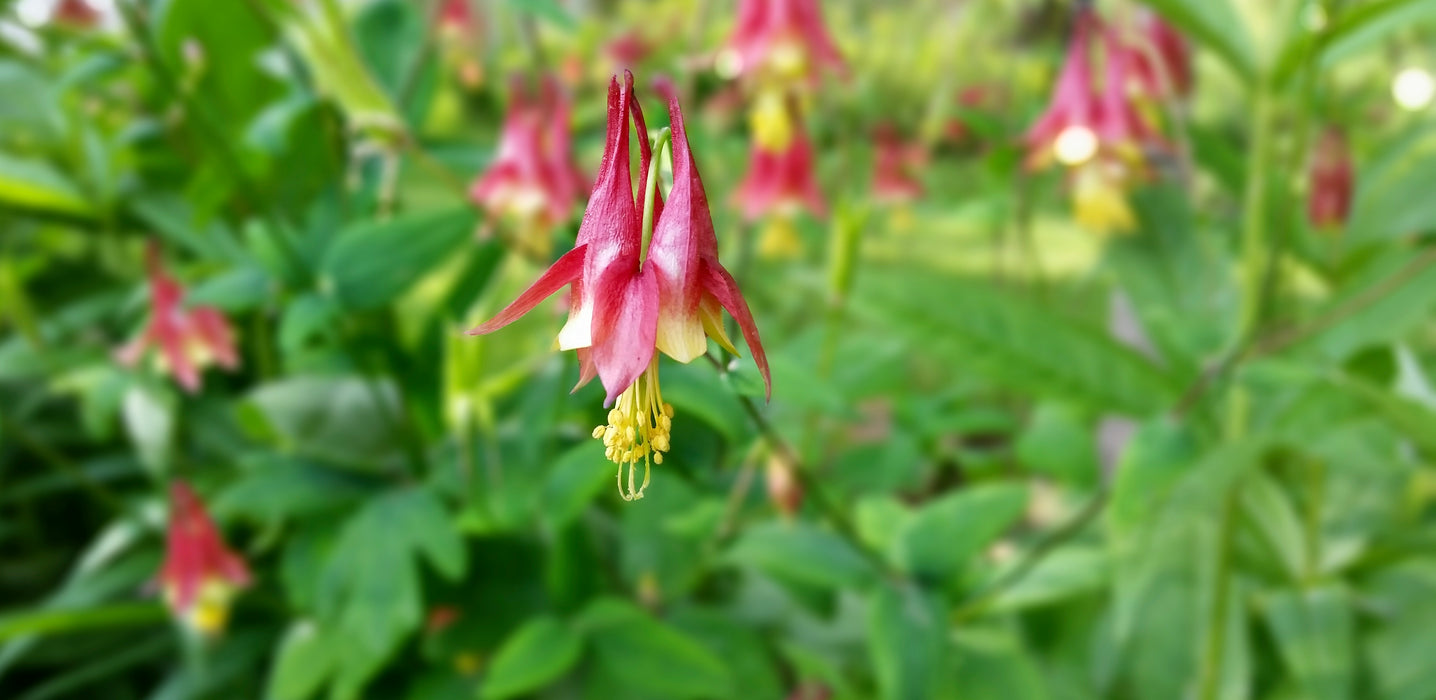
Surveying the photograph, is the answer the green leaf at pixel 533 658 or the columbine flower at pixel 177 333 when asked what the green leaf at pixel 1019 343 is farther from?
the columbine flower at pixel 177 333

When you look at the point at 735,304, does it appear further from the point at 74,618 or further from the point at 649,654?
the point at 74,618

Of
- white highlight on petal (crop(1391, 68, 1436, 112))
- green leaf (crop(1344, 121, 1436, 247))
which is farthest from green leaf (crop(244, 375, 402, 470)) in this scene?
white highlight on petal (crop(1391, 68, 1436, 112))

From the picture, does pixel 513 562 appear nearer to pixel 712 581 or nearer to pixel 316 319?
pixel 712 581

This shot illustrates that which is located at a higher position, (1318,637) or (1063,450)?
(1063,450)

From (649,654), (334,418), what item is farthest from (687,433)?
(334,418)

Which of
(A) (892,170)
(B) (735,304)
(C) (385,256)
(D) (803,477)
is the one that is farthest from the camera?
(A) (892,170)

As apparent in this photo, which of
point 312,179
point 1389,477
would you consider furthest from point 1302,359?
point 312,179

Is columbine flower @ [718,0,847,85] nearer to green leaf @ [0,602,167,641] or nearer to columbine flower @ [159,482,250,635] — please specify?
columbine flower @ [159,482,250,635]
